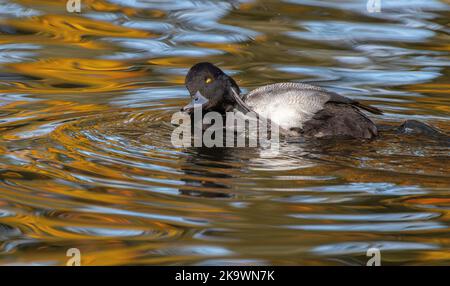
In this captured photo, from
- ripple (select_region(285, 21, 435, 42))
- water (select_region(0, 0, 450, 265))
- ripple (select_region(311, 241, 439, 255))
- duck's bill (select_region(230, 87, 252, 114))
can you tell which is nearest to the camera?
ripple (select_region(311, 241, 439, 255))

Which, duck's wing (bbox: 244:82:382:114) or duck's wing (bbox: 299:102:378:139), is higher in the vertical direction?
duck's wing (bbox: 244:82:382:114)

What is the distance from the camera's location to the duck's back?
24.0ft

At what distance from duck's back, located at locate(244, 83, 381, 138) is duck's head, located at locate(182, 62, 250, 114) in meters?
0.41

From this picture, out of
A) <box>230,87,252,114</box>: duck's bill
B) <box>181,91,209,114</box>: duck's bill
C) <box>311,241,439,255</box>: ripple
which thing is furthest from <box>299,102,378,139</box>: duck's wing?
<box>311,241,439,255</box>: ripple

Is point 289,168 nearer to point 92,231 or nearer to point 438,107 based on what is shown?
point 92,231

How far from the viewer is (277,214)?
18.9 ft

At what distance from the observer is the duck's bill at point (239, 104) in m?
7.53

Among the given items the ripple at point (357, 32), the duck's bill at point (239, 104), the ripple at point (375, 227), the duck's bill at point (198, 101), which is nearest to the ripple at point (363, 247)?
the ripple at point (375, 227)

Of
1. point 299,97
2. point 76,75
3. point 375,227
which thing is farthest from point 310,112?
→ point 76,75

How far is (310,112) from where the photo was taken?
737 centimetres

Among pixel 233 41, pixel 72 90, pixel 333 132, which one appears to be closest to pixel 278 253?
pixel 333 132

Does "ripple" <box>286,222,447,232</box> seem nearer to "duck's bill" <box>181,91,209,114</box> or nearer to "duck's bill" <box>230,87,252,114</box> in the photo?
"duck's bill" <box>230,87,252,114</box>

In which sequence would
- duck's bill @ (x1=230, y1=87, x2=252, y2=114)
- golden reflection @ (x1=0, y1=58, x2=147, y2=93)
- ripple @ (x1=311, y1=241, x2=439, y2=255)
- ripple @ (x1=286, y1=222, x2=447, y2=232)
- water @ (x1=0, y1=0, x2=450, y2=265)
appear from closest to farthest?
ripple @ (x1=311, y1=241, x2=439, y2=255) → water @ (x1=0, y1=0, x2=450, y2=265) → ripple @ (x1=286, y1=222, x2=447, y2=232) → duck's bill @ (x1=230, y1=87, x2=252, y2=114) → golden reflection @ (x1=0, y1=58, x2=147, y2=93)

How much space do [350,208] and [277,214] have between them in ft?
1.44
